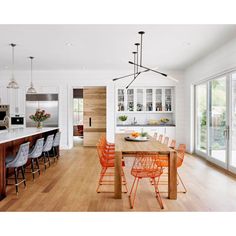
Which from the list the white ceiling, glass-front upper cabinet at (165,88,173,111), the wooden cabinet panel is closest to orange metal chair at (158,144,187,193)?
the white ceiling

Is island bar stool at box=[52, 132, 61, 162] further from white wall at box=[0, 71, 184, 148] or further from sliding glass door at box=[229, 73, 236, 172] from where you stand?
sliding glass door at box=[229, 73, 236, 172]

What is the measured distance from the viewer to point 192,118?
309 inches

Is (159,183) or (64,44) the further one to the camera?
(64,44)

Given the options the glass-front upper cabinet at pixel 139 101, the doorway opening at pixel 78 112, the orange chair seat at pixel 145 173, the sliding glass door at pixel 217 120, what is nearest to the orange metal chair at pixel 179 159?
the orange chair seat at pixel 145 173

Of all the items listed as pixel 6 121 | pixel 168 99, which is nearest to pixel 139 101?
pixel 168 99

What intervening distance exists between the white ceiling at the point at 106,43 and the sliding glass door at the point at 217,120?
3.12ft

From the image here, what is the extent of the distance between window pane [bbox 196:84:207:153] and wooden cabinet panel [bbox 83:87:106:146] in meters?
3.55

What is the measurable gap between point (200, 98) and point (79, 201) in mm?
5319

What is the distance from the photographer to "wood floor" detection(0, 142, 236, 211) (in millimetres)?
3295

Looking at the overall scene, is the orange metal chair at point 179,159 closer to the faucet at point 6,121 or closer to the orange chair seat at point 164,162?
the orange chair seat at point 164,162

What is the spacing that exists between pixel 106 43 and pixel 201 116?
3.78m
